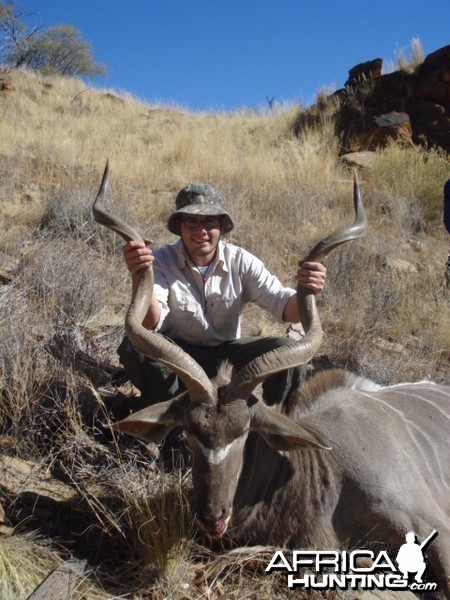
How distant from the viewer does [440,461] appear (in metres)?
3.30

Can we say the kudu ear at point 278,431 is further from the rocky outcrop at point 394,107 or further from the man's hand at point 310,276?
the rocky outcrop at point 394,107

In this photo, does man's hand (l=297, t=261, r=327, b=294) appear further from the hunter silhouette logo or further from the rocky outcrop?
the rocky outcrop

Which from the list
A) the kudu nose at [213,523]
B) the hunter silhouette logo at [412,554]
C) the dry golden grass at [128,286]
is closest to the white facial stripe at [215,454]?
the kudu nose at [213,523]

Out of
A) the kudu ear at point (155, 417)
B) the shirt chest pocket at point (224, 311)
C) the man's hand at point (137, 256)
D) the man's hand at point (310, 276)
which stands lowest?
the kudu ear at point (155, 417)

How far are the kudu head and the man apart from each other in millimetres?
809

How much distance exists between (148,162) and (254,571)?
28.8ft

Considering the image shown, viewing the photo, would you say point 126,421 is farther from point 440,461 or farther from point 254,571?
point 440,461

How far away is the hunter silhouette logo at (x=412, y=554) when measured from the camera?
279cm

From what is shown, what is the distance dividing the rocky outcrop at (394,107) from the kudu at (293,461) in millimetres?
9406

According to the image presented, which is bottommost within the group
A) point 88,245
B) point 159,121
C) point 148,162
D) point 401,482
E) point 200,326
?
point 401,482

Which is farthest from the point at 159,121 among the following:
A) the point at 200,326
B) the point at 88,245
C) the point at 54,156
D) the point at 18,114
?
the point at 200,326

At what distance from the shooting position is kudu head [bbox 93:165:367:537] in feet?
8.64

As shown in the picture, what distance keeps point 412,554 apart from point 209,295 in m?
1.89

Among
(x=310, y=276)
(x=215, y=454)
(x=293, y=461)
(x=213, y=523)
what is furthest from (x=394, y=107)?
(x=213, y=523)
